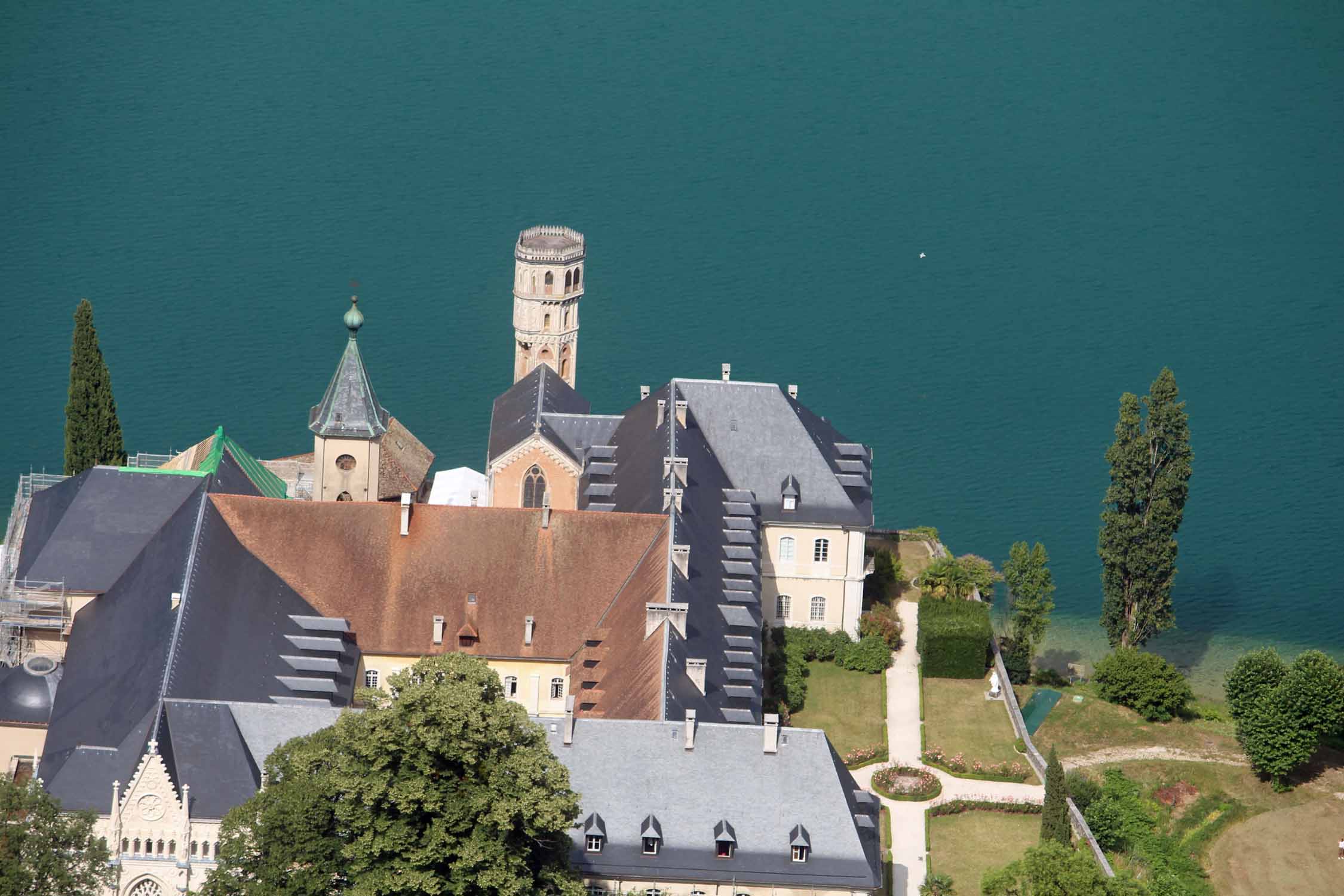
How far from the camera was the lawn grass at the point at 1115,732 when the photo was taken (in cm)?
11575

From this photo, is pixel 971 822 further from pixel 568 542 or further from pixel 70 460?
pixel 70 460

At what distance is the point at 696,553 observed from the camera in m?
108

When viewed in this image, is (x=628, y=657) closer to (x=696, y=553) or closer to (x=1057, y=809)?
(x=696, y=553)

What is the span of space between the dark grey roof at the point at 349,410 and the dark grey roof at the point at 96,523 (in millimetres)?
7254

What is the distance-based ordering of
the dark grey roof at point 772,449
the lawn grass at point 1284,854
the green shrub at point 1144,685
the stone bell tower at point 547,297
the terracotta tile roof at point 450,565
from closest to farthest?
the terracotta tile roof at point 450,565, the lawn grass at point 1284,854, the green shrub at point 1144,685, the dark grey roof at point 772,449, the stone bell tower at point 547,297

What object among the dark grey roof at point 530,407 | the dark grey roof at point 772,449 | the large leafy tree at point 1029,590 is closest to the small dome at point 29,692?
the dark grey roof at point 530,407

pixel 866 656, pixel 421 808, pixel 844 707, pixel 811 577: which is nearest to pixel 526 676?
pixel 844 707

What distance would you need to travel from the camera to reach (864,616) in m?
118

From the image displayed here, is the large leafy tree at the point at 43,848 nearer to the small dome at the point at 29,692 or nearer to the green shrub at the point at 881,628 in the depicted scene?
the small dome at the point at 29,692

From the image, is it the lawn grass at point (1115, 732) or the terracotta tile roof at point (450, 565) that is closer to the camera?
the terracotta tile roof at point (450, 565)

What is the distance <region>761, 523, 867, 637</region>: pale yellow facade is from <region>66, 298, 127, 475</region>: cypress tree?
3227 centimetres

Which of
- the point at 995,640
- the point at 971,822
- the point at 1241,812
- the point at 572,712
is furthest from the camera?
the point at 995,640

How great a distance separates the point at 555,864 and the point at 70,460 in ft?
163

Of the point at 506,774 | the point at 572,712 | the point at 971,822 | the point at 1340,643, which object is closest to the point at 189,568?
the point at 572,712
